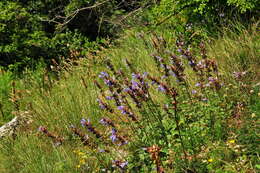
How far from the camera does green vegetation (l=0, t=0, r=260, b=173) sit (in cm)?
321

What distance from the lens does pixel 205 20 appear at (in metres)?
6.43

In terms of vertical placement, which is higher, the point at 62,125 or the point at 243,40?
the point at 243,40

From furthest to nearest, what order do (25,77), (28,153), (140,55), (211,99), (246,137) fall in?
(25,77)
(140,55)
(28,153)
(211,99)
(246,137)

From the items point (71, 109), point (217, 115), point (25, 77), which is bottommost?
point (25, 77)

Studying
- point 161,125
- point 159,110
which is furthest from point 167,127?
point 159,110

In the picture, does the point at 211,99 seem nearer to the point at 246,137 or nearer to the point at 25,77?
the point at 246,137

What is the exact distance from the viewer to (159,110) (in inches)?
152

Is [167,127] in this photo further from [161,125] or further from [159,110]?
[159,110]

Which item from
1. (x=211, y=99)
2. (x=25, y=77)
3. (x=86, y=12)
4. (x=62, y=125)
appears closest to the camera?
(x=211, y=99)

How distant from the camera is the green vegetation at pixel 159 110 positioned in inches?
126

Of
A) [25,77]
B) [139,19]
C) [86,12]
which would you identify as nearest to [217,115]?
[25,77]

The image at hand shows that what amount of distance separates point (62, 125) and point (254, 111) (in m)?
2.55

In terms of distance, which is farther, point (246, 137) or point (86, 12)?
point (86, 12)

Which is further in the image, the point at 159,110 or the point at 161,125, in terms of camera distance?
the point at 159,110
